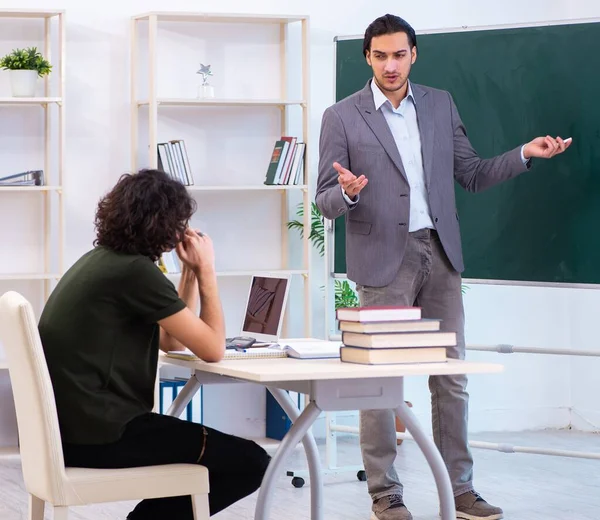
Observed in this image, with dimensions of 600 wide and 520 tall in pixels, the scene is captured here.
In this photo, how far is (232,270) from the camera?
5.23 metres

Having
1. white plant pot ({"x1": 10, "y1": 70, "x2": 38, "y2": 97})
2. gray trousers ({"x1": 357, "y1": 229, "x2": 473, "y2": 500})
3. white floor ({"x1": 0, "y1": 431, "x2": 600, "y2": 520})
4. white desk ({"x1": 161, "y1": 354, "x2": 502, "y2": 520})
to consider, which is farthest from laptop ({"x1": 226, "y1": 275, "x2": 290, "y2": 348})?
white plant pot ({"x1": 10, "y1": 70, "x2": 38, "y2": 97})

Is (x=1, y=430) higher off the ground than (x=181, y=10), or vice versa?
(x=181, y=10)

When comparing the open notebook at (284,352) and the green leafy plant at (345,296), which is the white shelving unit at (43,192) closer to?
the green leafy plant at (345,296)

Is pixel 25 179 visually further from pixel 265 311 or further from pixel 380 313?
pixel 380 313

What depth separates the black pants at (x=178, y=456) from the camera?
2482 millimetres

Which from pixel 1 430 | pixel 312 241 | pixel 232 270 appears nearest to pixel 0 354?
pixel 1 430

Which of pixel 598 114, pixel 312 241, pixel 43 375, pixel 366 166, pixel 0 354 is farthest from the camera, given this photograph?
pixel 312 241

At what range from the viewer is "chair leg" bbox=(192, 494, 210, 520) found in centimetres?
252

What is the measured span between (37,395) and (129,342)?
25 cm

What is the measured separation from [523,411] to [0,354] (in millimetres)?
2803

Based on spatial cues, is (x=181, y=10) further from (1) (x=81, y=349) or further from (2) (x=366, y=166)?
(1) (x=81, y=349)

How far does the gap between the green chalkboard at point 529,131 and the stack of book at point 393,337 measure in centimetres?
161

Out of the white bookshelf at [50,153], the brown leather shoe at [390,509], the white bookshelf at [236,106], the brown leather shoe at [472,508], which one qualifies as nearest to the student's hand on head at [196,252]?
the brown leather shoe at [390,509]

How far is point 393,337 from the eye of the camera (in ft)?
8.13
